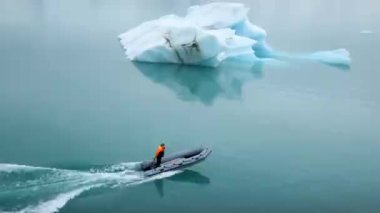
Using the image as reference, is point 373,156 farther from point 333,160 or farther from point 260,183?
point 260,183

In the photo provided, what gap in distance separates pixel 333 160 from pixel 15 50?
48.9 ft

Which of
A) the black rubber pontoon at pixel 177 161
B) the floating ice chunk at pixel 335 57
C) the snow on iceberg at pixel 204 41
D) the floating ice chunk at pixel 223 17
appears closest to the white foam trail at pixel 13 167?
the black rubber pontoon at pixel 177 161

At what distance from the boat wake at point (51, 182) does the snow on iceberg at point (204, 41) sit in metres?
10.7

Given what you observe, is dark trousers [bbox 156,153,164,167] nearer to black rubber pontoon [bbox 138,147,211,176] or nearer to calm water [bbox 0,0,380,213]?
black rubber pontoon [bbox 138,147,211,176]

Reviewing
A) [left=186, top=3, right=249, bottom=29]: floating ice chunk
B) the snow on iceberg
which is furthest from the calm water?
[left=186, top=3, right=249, bottom=29]: floating ice chunk

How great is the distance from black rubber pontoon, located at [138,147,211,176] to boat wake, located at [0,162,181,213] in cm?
13

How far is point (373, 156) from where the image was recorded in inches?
528

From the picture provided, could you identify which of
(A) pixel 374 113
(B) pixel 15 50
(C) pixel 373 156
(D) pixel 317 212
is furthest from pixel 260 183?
(B) pixel 15 50

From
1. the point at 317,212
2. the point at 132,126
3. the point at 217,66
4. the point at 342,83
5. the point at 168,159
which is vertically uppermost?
the point at 217,66

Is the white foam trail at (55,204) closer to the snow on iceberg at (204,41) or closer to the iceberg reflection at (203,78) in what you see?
the iceberg reflection at (203,78)

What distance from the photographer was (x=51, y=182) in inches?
397

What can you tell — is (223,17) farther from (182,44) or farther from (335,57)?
(335,57)

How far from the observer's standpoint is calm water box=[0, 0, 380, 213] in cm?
1034

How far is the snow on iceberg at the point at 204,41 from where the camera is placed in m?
21.3
